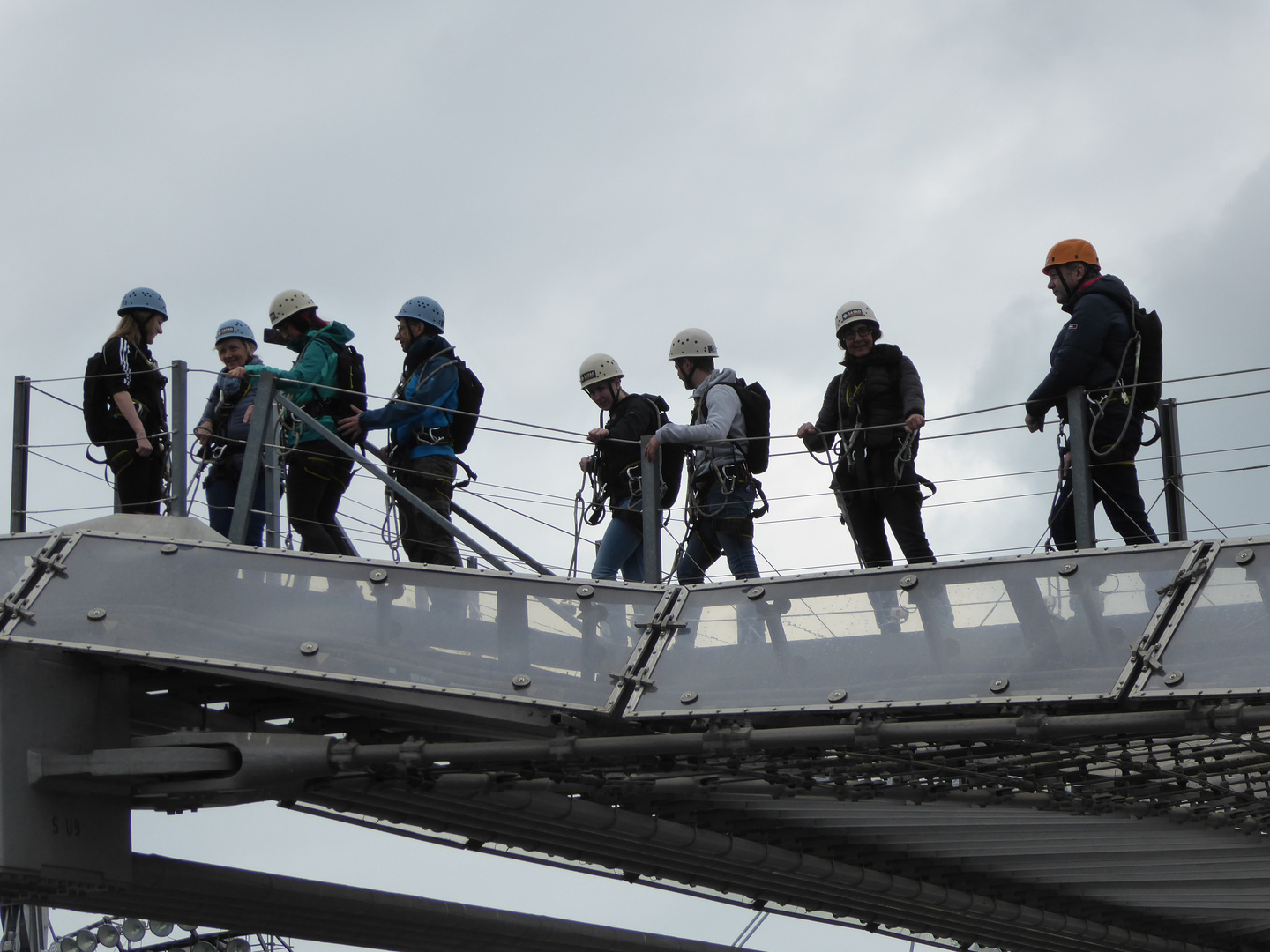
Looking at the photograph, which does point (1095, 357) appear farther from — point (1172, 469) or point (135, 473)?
point (135, 473)

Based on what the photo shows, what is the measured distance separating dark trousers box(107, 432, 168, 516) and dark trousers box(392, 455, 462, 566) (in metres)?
1.70

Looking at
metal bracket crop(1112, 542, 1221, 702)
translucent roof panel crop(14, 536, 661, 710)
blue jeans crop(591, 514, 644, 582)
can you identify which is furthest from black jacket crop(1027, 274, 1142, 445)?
blue jeans crop(591, 514, 644, 582)

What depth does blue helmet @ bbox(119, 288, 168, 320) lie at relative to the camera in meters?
12.3

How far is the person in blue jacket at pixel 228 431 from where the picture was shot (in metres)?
11.9

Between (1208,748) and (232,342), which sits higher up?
(232,342)

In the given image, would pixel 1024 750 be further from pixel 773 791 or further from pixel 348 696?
pixel 348 696

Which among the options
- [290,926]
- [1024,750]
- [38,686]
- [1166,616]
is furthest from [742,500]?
[290,926]

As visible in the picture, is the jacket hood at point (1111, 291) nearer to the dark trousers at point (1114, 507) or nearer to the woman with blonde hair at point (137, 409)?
the dark trousers at point (1114, 507)

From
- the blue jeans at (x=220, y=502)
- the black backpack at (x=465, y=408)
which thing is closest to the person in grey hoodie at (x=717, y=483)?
the black backpack at (x=465, y=408)

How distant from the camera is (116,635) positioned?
10.9 meters

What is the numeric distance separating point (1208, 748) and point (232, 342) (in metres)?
7.71

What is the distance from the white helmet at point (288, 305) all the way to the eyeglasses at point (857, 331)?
12.5 ft

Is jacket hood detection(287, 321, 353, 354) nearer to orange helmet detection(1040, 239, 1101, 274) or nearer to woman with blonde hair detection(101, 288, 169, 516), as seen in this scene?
woman with blonde hair detection(101, 288, 169, 516)

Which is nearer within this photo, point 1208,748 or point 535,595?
point 535,595
